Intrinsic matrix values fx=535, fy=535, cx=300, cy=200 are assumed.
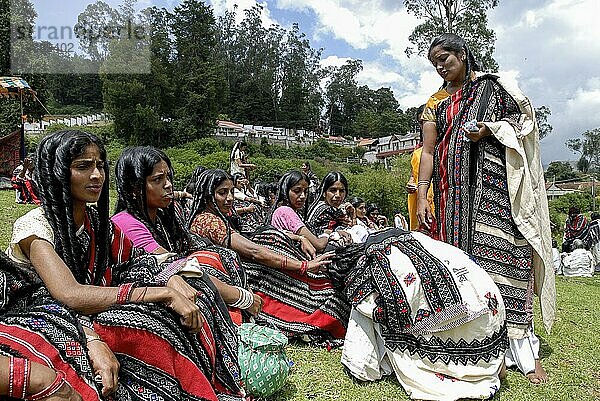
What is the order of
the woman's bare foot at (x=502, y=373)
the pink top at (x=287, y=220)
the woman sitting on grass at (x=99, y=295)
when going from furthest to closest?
the pink top at (x=287, y=220) < the woman's bare foot at (x=502, y=373) < the woman sitting on grass at (x=99, y=295)

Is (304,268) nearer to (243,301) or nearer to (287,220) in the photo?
(287,220)

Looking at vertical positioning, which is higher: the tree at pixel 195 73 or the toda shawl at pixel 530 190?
the tree at pixel 195 73

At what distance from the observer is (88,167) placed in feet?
8.32

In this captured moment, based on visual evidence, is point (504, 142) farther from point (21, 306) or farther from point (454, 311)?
point (21, 306)

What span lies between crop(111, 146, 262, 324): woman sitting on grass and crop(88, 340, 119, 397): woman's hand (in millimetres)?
963

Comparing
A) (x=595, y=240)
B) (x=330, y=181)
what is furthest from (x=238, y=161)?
(x=595, y=240)

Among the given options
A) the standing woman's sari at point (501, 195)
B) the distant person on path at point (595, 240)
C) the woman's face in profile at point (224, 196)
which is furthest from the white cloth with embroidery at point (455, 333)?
the distant person on path at point (595, 240)

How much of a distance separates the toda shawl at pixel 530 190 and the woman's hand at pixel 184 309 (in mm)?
2455

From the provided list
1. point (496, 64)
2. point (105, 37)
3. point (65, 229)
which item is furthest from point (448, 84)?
point (105, 37)

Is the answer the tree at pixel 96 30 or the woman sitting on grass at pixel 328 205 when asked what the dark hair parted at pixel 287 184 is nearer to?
the woman sitting on grass at pixel 328 205

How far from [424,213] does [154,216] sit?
2.07m

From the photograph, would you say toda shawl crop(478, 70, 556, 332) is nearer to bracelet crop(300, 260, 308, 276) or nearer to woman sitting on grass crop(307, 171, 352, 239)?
bracelet crop(300, 260, 308, 276)

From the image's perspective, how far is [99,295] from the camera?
7.73 feet

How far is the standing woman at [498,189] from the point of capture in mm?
3818
